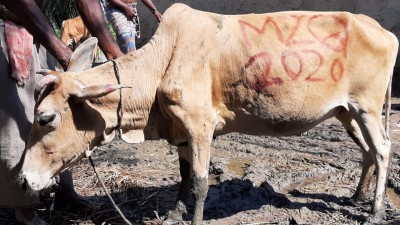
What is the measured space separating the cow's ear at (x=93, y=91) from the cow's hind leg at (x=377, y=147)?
187 centimetres

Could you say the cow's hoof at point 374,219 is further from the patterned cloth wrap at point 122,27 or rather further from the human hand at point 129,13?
the human hand at point 129,13

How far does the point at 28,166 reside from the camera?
3.49 meters

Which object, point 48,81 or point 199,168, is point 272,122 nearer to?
point 199,168

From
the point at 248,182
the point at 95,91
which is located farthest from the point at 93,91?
the point at 248,182

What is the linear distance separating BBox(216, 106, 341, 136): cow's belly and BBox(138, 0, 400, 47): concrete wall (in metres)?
6.05

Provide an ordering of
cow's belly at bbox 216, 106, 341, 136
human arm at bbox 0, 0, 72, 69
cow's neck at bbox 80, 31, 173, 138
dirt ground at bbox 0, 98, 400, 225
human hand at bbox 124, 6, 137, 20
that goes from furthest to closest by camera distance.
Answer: human hand at bbox 124, 6, 137, 20
dirt ground at bbox 0, 98, 400, 225
cow's belly at bbox 216, 106, 341, 136
cow's neck at bbox 80, 31, 173, 138
human arm at bbox 0, 0, 72, 69

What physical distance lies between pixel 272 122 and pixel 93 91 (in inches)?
53.0

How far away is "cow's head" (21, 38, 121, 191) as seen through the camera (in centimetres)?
346

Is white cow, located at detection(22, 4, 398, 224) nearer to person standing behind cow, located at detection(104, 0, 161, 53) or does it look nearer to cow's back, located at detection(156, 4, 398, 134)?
cow's back, located at detection(156, 4, 398, 134)

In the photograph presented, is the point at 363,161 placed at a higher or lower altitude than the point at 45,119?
lower

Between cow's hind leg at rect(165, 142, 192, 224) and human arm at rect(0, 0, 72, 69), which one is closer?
human arm at rect(0, 0, 72, 69)

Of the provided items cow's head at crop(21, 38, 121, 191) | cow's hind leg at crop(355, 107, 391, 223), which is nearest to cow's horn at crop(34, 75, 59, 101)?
cow's head at crop(21, 38, 121, 191)

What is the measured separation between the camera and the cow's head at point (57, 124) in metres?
3.46

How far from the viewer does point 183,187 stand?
4.48m
